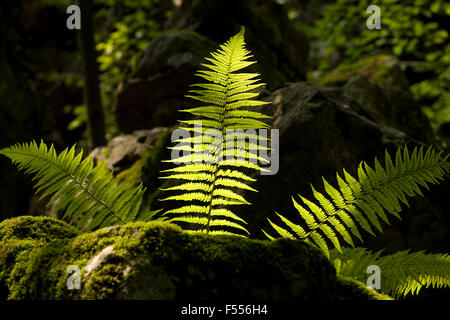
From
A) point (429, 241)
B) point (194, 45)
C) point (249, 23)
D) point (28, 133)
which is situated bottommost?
point (429, 241)

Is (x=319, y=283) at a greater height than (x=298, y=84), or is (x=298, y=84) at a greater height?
(x=298, y=84)

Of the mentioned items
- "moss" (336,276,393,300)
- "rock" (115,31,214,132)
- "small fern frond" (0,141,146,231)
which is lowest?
"moss" (336,276,393,300)

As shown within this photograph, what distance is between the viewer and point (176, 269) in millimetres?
1223

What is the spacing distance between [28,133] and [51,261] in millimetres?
5997

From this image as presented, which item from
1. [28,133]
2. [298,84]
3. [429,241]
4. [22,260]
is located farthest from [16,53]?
[429,241]

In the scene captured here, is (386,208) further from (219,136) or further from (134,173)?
(134,173)

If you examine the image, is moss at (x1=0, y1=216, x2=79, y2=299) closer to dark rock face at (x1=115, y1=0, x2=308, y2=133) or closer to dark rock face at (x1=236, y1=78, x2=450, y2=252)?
dark rock face at (x1=236, y1=78, x2=450, y2=252)

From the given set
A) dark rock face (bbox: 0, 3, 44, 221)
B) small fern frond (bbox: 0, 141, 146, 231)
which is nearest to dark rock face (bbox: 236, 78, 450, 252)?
small fern frond (bbox: 0, 141, 146, 231)

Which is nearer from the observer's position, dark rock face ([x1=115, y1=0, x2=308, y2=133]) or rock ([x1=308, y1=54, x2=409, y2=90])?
dark rock face ([x1=115, y1=0, x2=308, y2=133])

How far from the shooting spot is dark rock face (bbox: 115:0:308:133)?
4387mm

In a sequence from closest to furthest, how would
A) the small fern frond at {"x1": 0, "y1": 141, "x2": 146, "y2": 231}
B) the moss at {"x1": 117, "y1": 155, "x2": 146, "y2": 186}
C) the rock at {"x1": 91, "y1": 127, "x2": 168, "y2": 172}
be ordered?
the small fern frond at {"x1": 0, "y1": 141, "x2": 146, "y2": 231} → the moss at {"x1": 117, "y1": 155, "x2": 146, "y2": 186} → the rock at {"x1": 91, "y1": 127, "x2": 168, "y2": 172}

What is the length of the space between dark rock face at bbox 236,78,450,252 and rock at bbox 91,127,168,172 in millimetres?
1461
